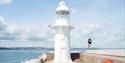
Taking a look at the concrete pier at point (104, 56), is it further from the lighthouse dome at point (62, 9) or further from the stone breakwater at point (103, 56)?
the lighthouse dome at point (62, 9)

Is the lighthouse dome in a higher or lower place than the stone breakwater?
higher

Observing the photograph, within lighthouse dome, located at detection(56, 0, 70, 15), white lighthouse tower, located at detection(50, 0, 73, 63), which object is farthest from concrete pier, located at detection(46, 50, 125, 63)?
lighthouse dome, located at detection(56, 0, 70, 15)

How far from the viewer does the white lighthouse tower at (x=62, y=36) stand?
20.4 metres

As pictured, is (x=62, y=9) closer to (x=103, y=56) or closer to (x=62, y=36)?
(x=62, y=36)

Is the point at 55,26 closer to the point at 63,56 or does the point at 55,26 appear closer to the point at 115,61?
the point at 63,56

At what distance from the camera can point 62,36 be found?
2041 cm

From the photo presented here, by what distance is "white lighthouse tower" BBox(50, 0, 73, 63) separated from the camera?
20.4 metres

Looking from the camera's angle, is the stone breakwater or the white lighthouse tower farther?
the white lighthouse tower

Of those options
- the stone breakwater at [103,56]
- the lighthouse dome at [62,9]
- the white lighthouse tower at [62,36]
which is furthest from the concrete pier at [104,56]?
the lighthouse dome at [62,9]

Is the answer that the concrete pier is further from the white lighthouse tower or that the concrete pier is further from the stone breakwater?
the white lighthouse tower

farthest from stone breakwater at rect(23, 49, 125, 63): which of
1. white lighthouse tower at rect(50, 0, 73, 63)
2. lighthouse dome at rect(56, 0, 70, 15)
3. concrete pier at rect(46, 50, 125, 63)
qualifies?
lighthouse dome at rect(56, 0, 70, 15)

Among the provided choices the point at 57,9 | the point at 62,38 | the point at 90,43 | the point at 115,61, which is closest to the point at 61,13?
the point at 57,9

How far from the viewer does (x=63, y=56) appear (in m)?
20.5

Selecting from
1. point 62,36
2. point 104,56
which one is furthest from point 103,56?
point 62,36
